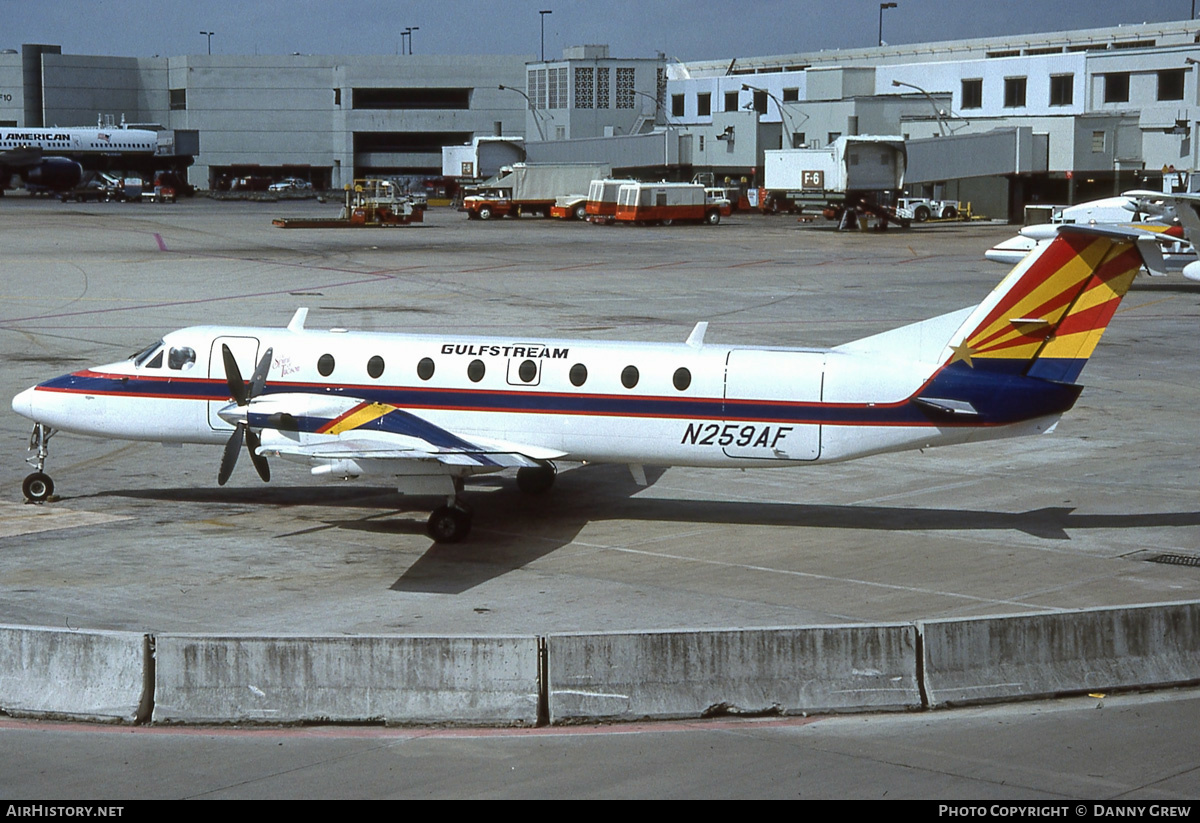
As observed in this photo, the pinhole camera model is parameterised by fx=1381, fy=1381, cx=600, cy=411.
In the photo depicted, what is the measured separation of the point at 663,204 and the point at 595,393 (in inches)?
3072

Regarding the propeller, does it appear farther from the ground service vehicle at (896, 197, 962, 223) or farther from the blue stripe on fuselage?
the ground service vehicle at (896, 197, 962, 223)

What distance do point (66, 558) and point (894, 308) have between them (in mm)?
37201

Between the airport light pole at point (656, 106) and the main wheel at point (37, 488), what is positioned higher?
the airport light pole at point (656, 106)

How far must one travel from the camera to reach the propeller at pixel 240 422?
20875mm

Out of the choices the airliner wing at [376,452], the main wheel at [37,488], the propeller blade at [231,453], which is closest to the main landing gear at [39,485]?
the main wheel at [37,488]

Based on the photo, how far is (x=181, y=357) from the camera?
23438mm

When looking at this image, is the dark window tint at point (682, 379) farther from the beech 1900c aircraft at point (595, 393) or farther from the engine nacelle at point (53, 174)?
the engine nacelle at point (53, 174)

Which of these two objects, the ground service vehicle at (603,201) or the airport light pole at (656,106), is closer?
Result: the ground service vehicle at (603,201)

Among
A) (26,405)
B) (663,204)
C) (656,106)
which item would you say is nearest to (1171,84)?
(663,204)

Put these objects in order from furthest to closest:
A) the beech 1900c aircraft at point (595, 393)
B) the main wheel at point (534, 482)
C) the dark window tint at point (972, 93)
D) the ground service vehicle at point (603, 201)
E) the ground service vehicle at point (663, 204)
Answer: the dark window tint at point (972, 93), the ground service vehicle at point (603, 201), the ground service vehicle at point (663, 204), the main wheel at point (534, 482), the beech 1900c aircraft at point (595, 393)

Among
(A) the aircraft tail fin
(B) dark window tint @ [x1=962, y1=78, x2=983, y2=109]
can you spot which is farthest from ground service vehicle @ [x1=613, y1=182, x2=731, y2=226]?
(A) the aircraft tail fin

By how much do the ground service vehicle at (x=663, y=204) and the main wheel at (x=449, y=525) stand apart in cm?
7904

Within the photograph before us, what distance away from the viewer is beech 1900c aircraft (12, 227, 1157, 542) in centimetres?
2033

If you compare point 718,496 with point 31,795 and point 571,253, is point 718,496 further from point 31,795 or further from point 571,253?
point 571,253
